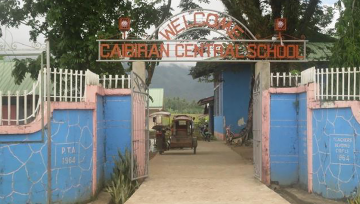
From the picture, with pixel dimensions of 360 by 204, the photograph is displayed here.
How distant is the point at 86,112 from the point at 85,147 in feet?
2.43

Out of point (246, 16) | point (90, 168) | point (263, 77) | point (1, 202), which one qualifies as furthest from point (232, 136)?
point (1, 202)

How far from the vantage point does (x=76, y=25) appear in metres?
16.7

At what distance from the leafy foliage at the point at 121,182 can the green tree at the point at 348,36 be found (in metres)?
5.73

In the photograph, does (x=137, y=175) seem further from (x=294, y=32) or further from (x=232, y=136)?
(x=232, y=136)

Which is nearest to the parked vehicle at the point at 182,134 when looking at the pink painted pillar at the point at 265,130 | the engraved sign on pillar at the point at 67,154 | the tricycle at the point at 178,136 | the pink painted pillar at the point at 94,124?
the tricycle at the point at 178,136

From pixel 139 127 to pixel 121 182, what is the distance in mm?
1974

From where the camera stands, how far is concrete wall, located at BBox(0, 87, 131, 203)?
862 centimetres

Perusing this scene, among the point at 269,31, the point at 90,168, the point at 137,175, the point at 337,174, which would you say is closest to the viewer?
the point at 337,174

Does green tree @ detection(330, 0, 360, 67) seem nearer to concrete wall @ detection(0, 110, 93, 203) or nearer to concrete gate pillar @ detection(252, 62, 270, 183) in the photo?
concrete gate pillar @ detection(252, 62, 270, 183)

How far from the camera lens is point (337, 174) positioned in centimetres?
996

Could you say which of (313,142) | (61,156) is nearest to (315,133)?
(313,142)

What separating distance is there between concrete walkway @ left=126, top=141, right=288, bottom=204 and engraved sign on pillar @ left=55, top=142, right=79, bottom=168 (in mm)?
1365

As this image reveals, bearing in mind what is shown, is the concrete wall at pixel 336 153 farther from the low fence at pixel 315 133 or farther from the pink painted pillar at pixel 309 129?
the pink painted pillar at pixel 309 129

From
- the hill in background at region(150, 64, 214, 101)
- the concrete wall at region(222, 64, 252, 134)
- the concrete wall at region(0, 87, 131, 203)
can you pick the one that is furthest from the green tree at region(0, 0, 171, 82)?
the hill in background at region(150, 64, 214, 101)
